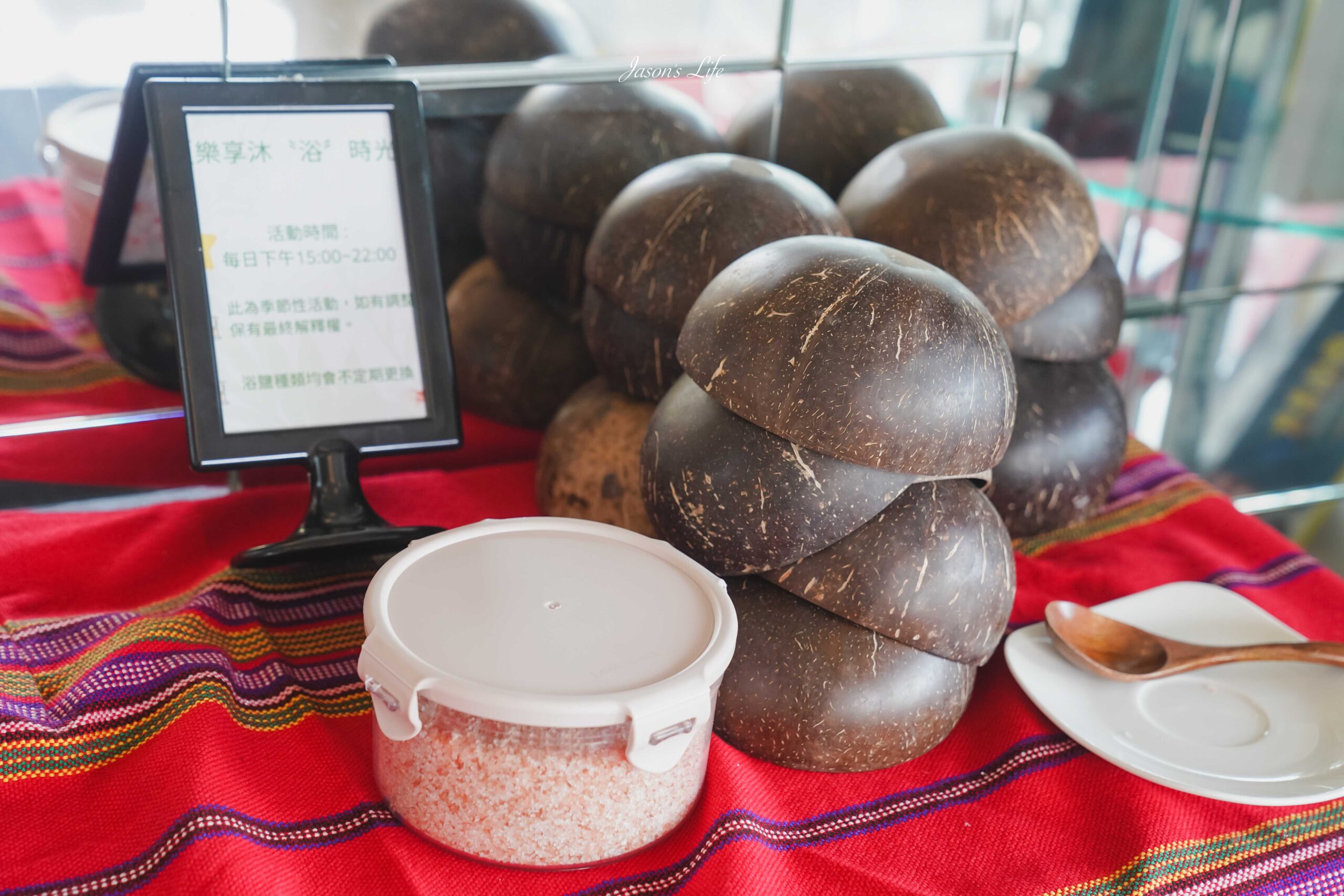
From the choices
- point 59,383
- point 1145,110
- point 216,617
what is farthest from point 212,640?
point 1145,110

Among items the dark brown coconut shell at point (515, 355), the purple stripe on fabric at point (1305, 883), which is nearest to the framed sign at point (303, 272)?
the dark brown coconut shell at point (515, 355)

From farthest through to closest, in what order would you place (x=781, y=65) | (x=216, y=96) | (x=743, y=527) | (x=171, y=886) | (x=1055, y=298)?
(x=781, y=65) → (x=1055, y=298) → (x=216, y=96) → (x=743, y=527) → (x=171, y=886)

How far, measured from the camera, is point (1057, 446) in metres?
1.05

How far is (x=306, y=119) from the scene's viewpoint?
35.5 inches

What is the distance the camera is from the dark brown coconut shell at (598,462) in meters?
0.97

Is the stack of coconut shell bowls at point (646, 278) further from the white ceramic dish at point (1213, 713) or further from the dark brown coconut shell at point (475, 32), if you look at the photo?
the white ceramic dish at point (1213, 713)

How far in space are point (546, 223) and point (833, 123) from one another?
331mm

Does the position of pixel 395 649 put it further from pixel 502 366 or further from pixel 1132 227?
pixel 1132 227

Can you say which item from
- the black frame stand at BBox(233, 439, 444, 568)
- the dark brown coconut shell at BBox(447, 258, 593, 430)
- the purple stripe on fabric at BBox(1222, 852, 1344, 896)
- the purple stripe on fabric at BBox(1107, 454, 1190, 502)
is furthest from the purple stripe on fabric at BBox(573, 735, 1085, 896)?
the dark brown coconut shell at BBox(447, 258, 593, 430)

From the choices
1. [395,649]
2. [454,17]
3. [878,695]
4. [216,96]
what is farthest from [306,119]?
[878,695]

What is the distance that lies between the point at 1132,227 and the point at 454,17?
1.03 metres

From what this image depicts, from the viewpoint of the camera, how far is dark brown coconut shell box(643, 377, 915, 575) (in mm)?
721

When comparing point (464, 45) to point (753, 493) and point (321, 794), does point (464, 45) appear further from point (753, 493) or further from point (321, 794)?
point (321, 794)

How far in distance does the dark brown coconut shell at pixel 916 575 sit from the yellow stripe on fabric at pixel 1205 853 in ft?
0.56
